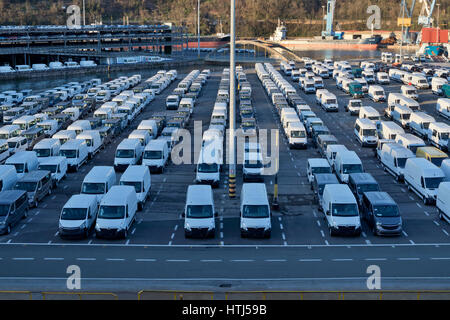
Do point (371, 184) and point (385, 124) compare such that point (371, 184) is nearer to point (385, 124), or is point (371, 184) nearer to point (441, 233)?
point (441, 233)

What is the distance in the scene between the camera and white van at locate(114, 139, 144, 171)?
3538cm

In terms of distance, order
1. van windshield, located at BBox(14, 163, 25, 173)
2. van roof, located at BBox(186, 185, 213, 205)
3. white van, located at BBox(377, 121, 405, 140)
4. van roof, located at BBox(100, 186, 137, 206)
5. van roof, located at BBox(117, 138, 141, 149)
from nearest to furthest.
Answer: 1. van roof, located at BBox(100, 186, 137, 206)
2. van roof, located at BBox(186, 185, 213, 205)
3. van windshield, located at BBox(14, 163, 25, 173)
4. van roof, located at BBox(117, 138, 141, 149)
5. white van, located at BBox(377, 121, 405, 140)

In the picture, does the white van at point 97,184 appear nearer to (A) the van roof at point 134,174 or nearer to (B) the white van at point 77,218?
(A) the van roof at point 134,174

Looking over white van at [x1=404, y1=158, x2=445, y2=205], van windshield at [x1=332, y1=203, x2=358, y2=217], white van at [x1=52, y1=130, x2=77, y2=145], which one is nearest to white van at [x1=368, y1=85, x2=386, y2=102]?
white van at [x1=404, y1=158, x2=445, y2=205]

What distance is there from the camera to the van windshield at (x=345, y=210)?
25.2 m

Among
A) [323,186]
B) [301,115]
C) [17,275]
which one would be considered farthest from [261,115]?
[17,275]

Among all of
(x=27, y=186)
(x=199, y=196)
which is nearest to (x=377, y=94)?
(x=199, y=196)

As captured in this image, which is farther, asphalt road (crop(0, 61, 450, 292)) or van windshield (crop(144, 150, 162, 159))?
van windshield (crop(144, 150, 162, 159))

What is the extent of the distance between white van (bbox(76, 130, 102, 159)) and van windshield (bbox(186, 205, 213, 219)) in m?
15.4

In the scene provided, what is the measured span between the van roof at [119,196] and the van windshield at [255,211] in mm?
5170

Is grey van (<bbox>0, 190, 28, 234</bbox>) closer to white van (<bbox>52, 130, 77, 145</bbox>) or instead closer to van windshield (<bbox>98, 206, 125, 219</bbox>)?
van windshield (<bbox>98, 206, 125, 219</bbox>)

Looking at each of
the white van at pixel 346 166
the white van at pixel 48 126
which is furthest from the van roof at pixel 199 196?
the white van at pixel 48 126
